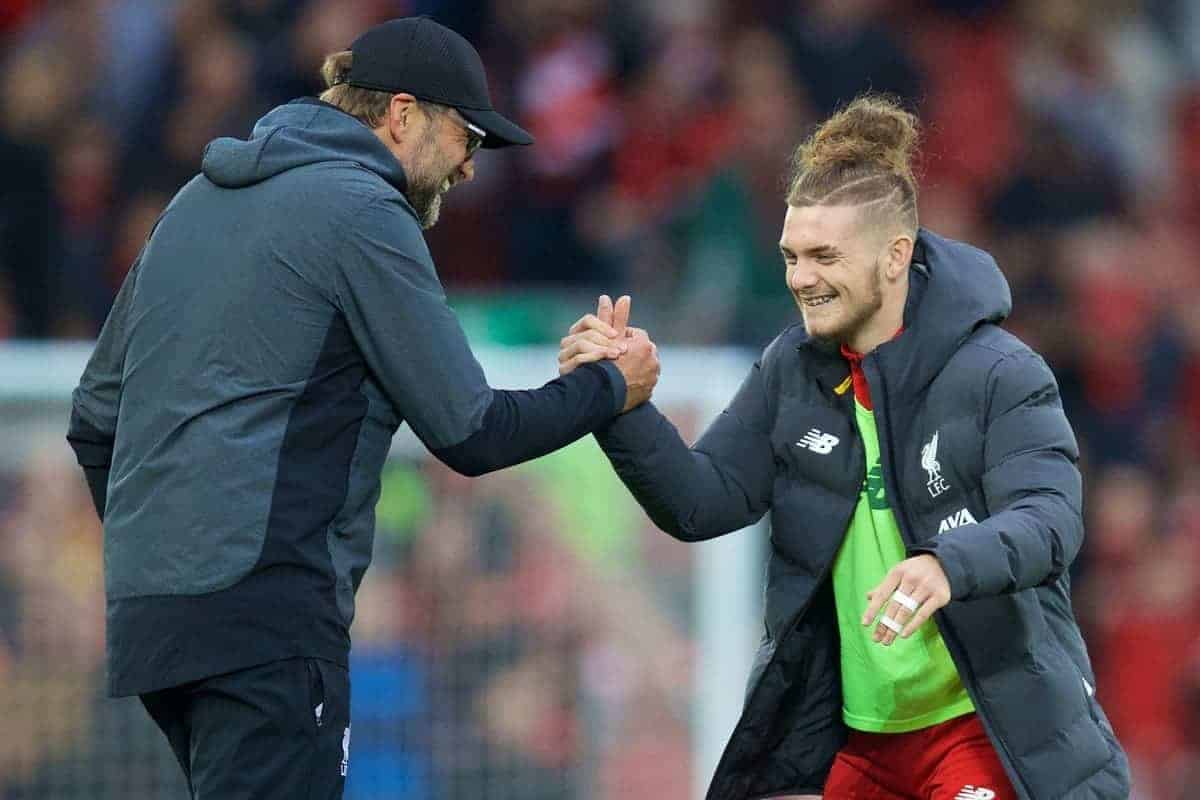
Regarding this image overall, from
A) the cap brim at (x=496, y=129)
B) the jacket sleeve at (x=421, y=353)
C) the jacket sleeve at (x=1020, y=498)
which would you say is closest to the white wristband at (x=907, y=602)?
the jacket sleeve at (x=1020, y=498)

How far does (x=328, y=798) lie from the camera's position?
153 inches

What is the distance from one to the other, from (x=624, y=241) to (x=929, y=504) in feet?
16.2

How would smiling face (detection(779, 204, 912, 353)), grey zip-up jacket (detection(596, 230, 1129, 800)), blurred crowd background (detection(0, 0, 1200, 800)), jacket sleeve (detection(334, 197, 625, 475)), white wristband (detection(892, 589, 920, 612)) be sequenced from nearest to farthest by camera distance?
white wristband (detection(892, 589, 920, 612)), jacket sleeve (detection(334, 197, 625, 475)), grey zip-up jacket (detection(596, 230, 1129, 800)), smiling face (detection(779, 204, 912, 353)), blurred crowd background (detection(0, 0, 1200, 800))

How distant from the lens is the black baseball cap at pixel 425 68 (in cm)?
413

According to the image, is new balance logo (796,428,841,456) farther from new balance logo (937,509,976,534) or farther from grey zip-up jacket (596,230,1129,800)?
new balance logo (937,509,976,534)

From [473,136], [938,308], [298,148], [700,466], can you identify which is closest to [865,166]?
[938,308]

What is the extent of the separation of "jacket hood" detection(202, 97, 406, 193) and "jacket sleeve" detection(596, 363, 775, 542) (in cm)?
73

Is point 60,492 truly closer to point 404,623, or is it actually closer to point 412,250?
point 404,623

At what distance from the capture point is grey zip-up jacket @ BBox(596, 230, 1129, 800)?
405 cm

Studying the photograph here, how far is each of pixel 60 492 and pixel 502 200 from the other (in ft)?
9.38

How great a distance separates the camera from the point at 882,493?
14.2ft

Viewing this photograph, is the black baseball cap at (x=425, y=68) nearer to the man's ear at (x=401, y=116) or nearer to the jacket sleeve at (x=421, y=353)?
the man's ear at (x=401, y=116)

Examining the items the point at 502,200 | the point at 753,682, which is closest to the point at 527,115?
the point at 502,200

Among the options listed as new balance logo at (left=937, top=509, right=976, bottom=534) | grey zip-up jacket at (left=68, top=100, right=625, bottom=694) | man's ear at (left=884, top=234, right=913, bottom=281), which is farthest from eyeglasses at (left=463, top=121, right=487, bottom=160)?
new balance logo at (left=937, top=509, right=976, bottom=534)
